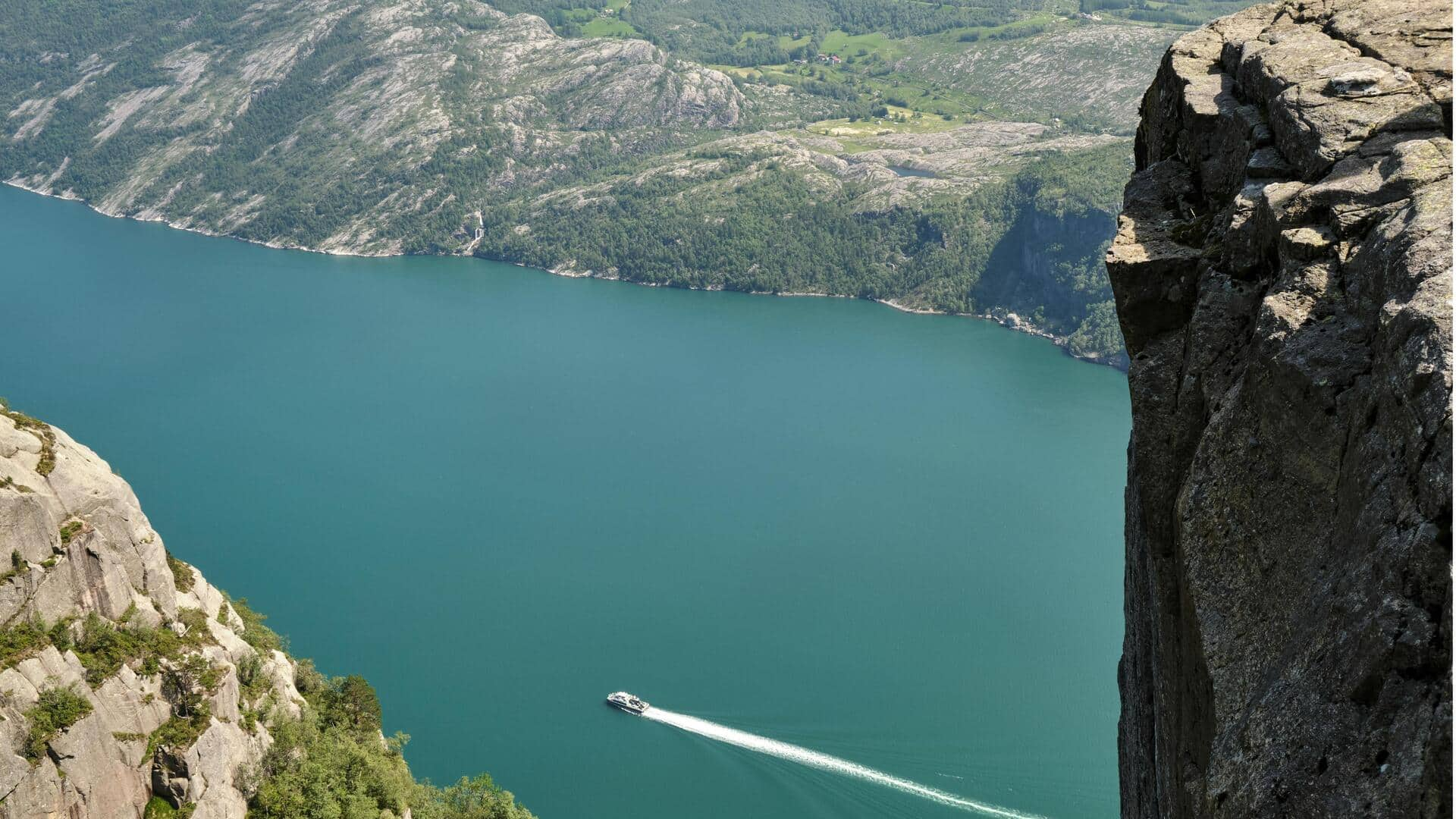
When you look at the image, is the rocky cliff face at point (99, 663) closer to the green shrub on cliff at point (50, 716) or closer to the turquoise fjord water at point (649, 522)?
the green shrub on cliff at point (50, 716)

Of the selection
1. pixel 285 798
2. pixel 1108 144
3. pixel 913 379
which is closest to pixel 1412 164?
pixel 285 798

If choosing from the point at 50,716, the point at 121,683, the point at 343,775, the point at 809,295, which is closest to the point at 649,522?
the point at 343,775

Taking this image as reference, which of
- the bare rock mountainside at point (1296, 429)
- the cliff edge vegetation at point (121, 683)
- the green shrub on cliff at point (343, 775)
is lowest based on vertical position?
the green shrub on cliff at point (343, 775)

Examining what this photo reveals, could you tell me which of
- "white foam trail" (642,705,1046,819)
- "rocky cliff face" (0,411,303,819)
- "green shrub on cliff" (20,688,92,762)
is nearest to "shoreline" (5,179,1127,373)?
"white foam trail" (642,705,1046,819)

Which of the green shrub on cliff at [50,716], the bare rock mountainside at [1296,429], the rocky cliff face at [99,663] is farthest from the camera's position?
the rocky cliff face at [99,663]

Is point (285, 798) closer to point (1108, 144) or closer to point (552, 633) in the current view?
point (552, 633)

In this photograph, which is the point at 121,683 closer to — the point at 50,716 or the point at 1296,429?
the point at 50,716

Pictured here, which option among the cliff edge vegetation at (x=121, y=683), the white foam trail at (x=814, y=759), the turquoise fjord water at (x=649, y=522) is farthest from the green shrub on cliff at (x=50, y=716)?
the white foam trail at (x=814, y=759)
